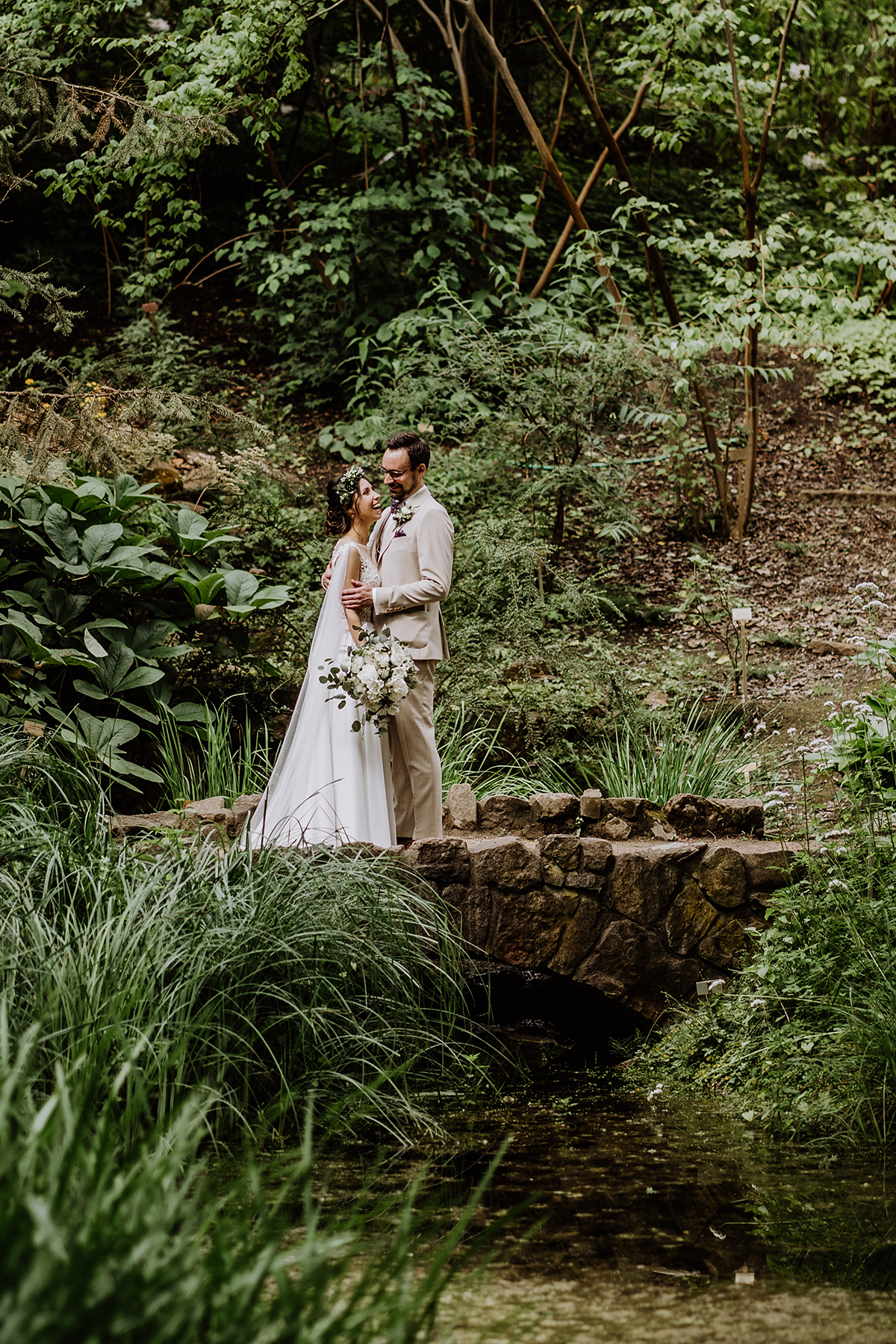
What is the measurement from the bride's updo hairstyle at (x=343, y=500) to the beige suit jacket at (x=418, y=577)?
23 centimetres

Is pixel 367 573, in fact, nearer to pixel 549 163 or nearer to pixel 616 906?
pixel 616 906

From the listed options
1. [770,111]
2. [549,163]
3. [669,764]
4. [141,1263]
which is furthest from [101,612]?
[770,111]

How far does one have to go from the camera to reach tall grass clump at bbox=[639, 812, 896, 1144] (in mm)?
3920

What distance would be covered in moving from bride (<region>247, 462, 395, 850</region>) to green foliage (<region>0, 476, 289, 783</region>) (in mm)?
975

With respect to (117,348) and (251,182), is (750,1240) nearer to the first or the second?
(117,348)

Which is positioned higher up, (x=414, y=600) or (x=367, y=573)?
(x=367, y=573)

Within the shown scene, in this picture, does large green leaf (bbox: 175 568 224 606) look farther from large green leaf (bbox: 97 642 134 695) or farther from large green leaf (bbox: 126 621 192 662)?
large green leaf (bbox: 97 642 134 695)

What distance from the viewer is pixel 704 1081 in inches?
183

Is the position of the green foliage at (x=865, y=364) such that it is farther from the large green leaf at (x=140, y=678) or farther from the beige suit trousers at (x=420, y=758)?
the large green leaf at (x=140, y=678)

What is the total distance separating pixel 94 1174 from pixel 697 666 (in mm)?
6872

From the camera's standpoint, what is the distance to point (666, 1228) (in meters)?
3.23

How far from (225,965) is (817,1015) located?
2.17m

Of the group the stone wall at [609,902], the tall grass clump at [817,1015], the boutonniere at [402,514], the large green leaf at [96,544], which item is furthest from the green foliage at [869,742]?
the large green leaf at [96,544]

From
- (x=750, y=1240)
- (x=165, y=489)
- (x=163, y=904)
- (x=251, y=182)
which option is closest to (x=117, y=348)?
(x=251, y=182)
